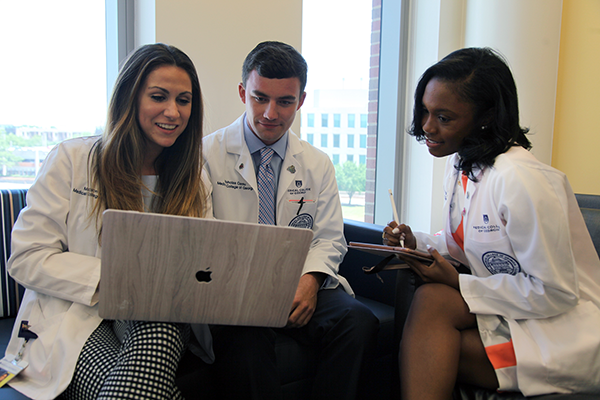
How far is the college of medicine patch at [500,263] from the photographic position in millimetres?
1219

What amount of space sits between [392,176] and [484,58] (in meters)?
1.65

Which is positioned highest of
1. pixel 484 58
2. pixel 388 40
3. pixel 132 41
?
pixel 388 40

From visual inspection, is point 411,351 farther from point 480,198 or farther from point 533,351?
point 480,198

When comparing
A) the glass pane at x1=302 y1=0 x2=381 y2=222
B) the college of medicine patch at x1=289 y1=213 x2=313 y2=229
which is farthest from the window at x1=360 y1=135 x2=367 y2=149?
the college of medicine patch at x1=289 y1=213 x2=313 y2=229

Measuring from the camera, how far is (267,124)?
5.19 feet

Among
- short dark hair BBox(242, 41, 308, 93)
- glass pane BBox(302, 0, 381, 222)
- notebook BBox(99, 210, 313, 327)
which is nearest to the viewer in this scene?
notebook BBox(99, 210, 313, 327)

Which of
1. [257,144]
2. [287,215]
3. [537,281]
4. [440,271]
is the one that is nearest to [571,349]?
[537,281]

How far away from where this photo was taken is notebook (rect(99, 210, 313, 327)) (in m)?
0.86

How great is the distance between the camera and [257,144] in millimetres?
1654

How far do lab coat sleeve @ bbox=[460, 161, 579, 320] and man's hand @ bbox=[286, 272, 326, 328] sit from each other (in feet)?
1.61

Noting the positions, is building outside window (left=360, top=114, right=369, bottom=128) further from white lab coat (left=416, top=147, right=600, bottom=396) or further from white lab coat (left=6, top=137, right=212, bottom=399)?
white lab coat (left=6, top=137, right=212, bottom=399)

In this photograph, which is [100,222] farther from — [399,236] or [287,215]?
[399,236]

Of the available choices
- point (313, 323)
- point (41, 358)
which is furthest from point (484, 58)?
point (41, 358)

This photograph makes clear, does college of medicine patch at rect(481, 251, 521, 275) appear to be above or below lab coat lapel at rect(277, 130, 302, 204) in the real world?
below
